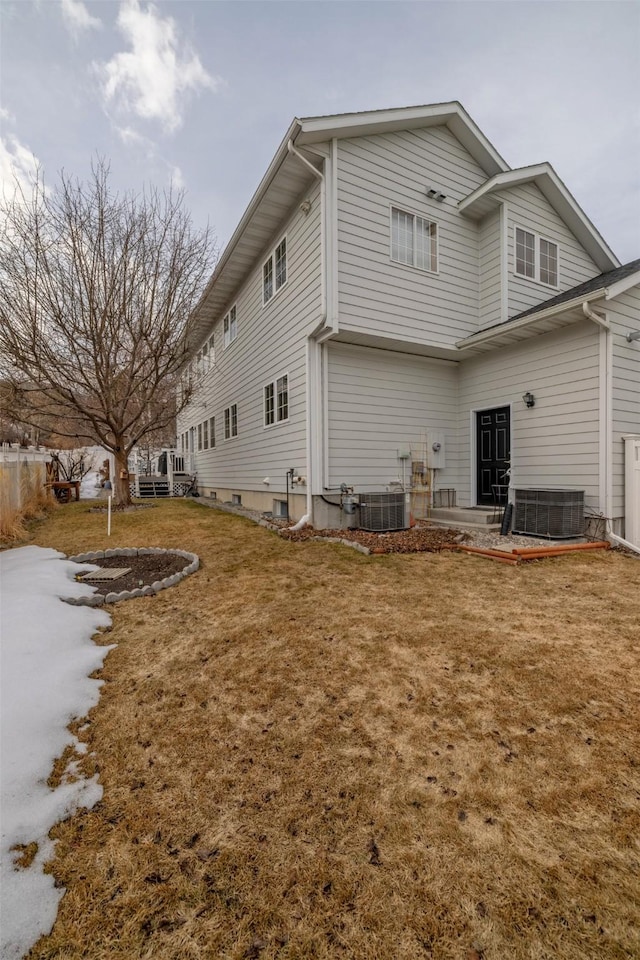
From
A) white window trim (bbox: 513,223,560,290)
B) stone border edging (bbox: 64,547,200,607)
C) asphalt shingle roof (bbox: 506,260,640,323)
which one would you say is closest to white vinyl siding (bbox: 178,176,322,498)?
stone border edging (bbox: 64,547,200,607)

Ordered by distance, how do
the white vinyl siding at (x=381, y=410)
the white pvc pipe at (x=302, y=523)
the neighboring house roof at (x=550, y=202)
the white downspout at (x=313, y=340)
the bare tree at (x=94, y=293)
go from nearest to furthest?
1. the white downspout at (x=313, y=340)
2. the white pvc pipe at (x=302, y=523)
3. the white vinyl siding at (x=381, y=410)
4. the neighboring house roof at (x=550, y=202)
5. the bare tree at (x=94, y=293)

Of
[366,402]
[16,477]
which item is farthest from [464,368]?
[16,477]

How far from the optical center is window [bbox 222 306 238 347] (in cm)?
1272

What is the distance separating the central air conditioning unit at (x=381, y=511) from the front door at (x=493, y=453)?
7.75 ft

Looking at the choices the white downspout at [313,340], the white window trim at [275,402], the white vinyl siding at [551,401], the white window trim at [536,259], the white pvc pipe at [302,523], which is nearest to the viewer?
the white vinyl siding at [551,401]

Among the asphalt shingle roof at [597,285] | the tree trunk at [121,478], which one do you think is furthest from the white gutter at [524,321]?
the tree trunk at [121,478]

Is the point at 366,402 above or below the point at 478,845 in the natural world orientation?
→ above

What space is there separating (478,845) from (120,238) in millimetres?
12799

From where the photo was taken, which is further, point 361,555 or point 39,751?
point 361,555

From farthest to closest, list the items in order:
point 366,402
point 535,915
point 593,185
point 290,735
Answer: point 593,185, point 366,402, point 290,735, point 535,915

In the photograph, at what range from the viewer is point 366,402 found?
26.5 ft

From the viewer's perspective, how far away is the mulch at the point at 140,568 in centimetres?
452

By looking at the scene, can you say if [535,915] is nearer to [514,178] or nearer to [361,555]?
[361,555]

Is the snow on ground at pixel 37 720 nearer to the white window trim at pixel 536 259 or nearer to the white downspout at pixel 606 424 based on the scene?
the white downspout at pixel 606 424
